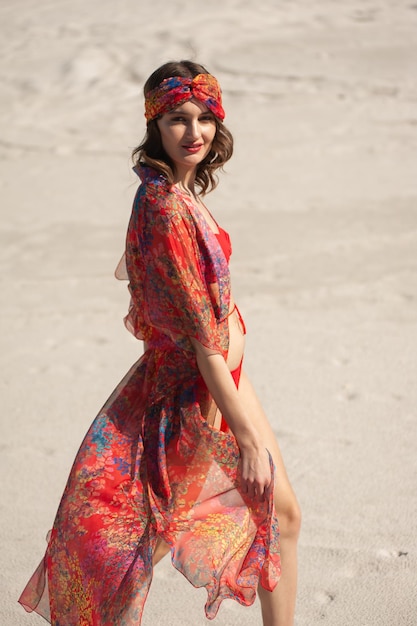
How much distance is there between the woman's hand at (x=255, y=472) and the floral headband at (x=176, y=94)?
1.02 meters

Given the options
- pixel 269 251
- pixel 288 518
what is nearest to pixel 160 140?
pixel 288 518

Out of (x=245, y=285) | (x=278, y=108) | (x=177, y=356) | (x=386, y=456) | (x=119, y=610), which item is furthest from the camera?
Answer: (x=278, y=108)

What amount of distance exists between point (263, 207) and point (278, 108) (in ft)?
9.61

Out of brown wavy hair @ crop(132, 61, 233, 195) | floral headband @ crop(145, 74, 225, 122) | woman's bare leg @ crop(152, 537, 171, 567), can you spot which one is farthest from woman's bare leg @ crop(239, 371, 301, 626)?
floral headband @ crop(145, 74, 225, 122)

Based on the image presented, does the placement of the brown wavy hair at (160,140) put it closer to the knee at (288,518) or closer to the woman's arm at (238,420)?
the woman's arm at (238,420)

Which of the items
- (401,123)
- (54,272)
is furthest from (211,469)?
(401,123)

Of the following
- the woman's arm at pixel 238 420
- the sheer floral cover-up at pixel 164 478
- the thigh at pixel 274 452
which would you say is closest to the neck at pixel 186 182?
the sheer floral cover-up at pixel 164 478

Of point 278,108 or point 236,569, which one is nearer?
point 236,569

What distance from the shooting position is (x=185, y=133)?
9.66 feet

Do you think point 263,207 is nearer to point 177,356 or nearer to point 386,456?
point 386,456

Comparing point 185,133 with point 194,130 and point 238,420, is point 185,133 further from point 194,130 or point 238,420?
point 238,420

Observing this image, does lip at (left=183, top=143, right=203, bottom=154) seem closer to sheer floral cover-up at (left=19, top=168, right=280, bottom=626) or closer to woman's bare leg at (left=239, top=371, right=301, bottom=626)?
sheer floral cover-up at (left=19, top=168, right=280, bottom=626)

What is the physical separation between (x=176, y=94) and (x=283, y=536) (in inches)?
54.2

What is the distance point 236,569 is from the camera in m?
2.85
